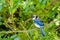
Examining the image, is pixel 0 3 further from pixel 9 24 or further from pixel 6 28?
pixel 6 28

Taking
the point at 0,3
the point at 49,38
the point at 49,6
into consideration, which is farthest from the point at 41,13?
the point at 0,3

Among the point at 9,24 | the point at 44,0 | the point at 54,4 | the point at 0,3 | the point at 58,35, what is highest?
the point at 44,0

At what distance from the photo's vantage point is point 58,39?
295 cm

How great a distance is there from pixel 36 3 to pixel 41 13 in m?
0.17

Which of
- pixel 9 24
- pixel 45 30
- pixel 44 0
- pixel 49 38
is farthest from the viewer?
pixel 9 24

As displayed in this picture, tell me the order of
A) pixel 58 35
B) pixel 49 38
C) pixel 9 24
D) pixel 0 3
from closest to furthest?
pixel 0 3, pixel 49 38, pixel 9 24, pixel 58 35

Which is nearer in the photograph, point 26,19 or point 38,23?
point 38,23

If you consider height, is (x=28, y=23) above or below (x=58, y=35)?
above

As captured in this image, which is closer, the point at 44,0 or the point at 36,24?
the point at 44,0

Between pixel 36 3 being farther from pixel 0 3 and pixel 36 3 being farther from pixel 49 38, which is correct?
pixel 0 3

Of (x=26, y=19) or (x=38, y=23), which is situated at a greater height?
(x=38, y=23)

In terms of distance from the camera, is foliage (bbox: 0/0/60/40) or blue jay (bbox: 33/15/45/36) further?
foliage (bbox: 0/0/60/40)

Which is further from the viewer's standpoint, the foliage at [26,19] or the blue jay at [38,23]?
the foliage at [26,19]

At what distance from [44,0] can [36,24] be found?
Answer: 0.83 meters
